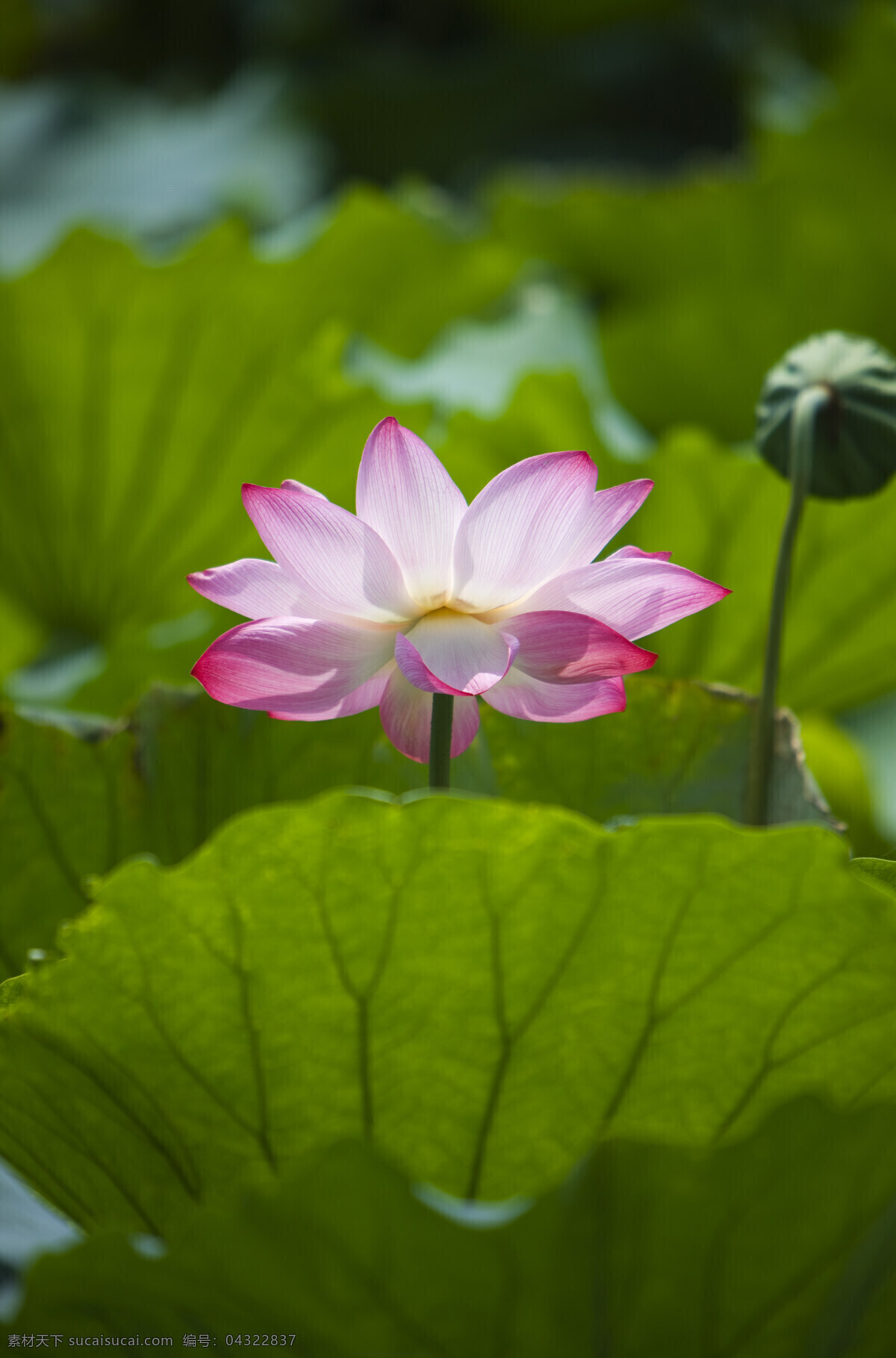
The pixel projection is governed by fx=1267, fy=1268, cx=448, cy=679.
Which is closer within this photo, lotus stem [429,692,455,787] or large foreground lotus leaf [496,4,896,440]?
lotus stem [429,692,455,787]

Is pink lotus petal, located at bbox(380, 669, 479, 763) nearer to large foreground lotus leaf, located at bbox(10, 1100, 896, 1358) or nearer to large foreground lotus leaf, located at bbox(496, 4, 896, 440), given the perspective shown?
large foreground lotus leaf, located at bbox(10, 1100, 896, 1358)

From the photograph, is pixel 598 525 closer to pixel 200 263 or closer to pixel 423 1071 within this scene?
pixel 423 1071

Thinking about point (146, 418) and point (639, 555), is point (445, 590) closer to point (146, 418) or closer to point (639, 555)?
point (639, 555)

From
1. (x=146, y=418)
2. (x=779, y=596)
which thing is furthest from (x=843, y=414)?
(x=146, y=418)

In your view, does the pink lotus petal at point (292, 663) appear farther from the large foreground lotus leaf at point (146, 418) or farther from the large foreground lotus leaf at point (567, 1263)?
the large foreground lotus leaf at point (146, 418)

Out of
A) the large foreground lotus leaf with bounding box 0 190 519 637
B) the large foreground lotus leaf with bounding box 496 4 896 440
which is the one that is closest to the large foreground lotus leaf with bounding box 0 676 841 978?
the large foreground lotus leaf with bounding box 0 190 519 637

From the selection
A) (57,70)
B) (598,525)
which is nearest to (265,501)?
(598,525)

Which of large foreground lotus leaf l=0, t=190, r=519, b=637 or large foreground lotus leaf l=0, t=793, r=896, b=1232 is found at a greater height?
large foreground lotus leaf l=0, t=190, r=519, b=637

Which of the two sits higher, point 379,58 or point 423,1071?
point 379,58
